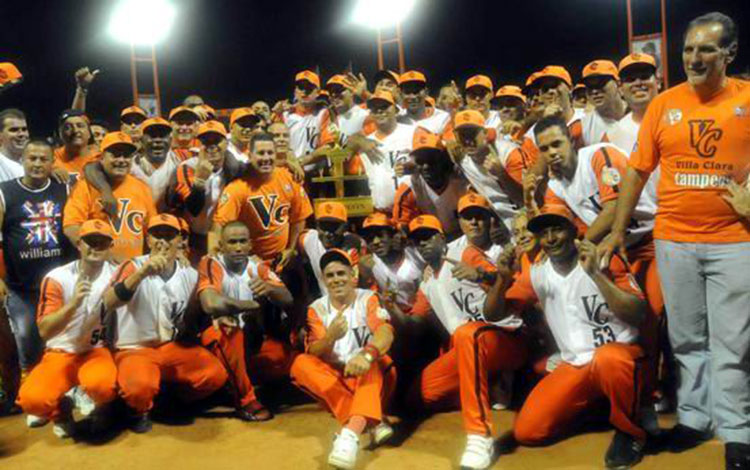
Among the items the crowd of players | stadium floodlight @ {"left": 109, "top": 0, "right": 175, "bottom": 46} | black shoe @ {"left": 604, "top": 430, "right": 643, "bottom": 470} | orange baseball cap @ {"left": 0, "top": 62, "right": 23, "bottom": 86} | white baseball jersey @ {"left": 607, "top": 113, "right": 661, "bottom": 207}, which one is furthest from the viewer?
stadium floodlight @ {"left": 109, "top": 0, "right": 175, "bottom": 46}

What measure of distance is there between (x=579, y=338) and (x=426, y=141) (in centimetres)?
240

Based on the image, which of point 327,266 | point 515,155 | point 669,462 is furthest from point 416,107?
point 669,462

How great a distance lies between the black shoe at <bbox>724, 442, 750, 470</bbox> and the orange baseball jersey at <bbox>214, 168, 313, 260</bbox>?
394cm

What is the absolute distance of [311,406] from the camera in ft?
20.3

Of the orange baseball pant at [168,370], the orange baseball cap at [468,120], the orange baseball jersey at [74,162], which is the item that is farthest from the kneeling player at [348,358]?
the orange baseball jersey at [74,162]

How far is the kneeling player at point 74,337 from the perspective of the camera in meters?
5.52

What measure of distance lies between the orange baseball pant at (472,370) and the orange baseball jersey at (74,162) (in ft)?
11.4

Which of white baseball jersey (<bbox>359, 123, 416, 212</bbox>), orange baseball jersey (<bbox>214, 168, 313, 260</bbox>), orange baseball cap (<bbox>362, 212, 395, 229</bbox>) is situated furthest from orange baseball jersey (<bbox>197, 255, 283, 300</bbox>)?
white baseball jersey (<bbox>359, 123, 416, 212</bbox>)

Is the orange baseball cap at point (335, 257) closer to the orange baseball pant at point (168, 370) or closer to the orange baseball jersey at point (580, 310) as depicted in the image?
the orange baseball pant at point (168, 370)

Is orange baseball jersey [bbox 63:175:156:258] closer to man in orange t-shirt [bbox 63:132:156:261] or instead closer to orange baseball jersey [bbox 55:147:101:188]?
man in orange t-shirt [bbox 63:132:156:261]

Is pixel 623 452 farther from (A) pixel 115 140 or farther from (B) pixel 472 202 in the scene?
(A) pixel 115 140

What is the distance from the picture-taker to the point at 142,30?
15.5 meters

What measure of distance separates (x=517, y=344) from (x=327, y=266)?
1459 mm

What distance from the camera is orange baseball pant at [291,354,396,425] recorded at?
5062 mm
